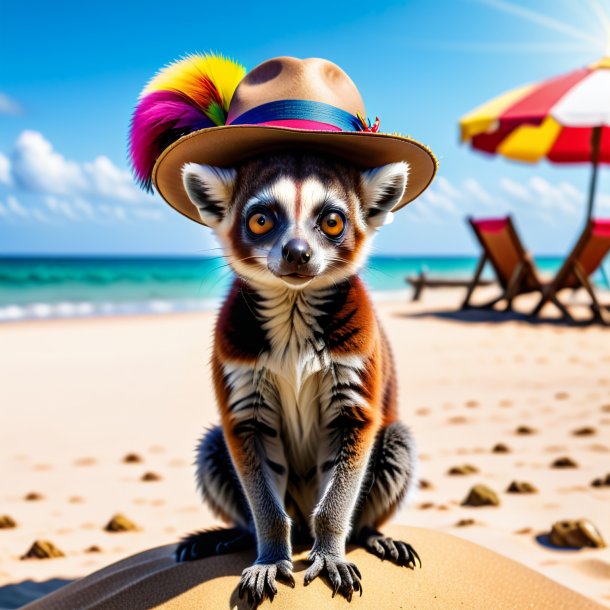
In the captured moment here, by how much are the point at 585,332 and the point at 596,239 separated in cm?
171

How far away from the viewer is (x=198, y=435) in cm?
570

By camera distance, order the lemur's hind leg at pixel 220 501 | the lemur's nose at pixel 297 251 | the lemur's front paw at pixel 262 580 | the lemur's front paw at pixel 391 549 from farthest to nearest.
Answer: the lemur's hind leg at pixel 220 501, the lemur's front paw at pixel 391 549, the lemur's front paw at pixel 262 580, the lemur's nose at pixel 297 251

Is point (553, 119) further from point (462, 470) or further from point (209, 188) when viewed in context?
point (209, 188)

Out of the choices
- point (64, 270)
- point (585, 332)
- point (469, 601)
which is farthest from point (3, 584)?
point (64, 270)

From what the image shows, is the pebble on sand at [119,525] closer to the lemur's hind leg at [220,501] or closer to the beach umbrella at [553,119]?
the lemur's hind leg at [220,501]

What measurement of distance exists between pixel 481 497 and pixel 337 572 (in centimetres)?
213

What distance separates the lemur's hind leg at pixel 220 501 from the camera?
2.40 meters

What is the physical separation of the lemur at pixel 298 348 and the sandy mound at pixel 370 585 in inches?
2.9

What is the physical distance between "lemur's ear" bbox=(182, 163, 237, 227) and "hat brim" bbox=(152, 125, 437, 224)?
0.23 ft

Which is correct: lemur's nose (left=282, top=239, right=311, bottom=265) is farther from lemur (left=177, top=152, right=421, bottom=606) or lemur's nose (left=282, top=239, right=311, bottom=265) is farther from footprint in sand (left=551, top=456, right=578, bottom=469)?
footprint in sand (left=551, top=456, right=578, bottom=469)

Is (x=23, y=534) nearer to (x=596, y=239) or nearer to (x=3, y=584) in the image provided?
(x=3, y=584)

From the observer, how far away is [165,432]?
583 cm

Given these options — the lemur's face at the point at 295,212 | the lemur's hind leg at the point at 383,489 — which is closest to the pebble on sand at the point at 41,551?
the lemur's hind leg at the point at 383,489

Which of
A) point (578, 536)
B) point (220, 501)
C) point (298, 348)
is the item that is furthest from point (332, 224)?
point (578, 536)
